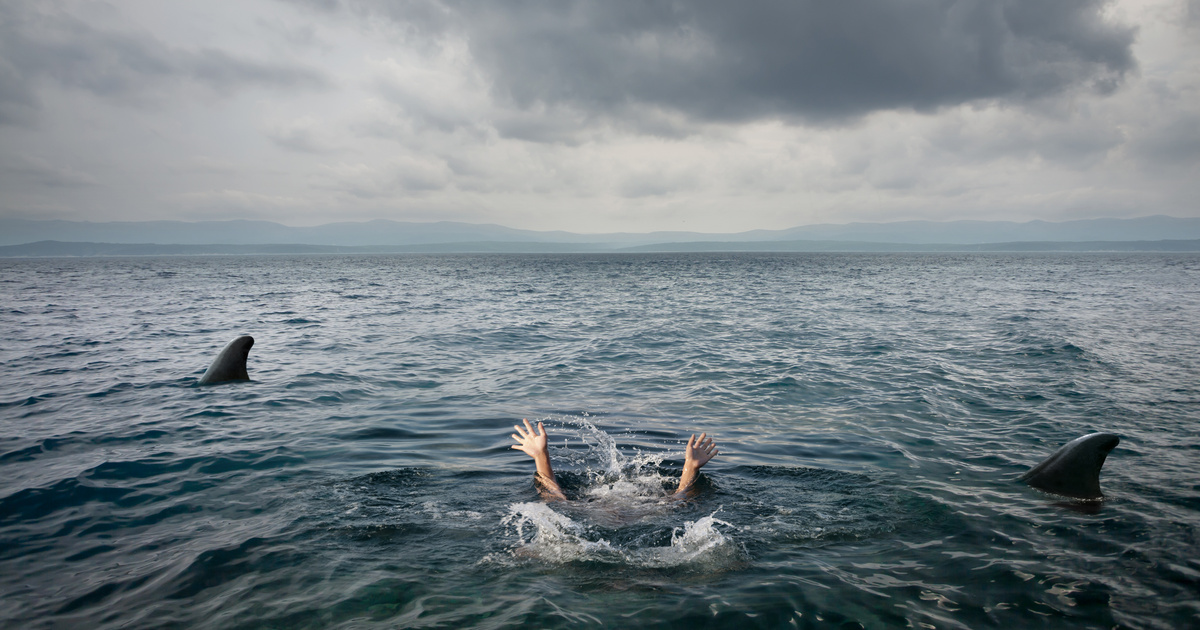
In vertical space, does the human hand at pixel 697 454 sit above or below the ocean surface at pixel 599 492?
above

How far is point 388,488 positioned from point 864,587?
6.34 meters

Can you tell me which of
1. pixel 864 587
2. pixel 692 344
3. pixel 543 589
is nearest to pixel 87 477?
pixel 543 589

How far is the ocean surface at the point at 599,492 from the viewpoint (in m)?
5.80

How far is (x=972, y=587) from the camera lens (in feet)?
19.8

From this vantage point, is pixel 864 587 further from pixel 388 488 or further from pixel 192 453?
pixel 192 453

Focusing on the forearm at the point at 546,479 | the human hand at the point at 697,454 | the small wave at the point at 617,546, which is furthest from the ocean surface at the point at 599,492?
the human hand at the point at 697,454

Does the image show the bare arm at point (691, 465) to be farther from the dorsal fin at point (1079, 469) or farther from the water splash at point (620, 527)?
the dorsal fin at point (1079, 469)

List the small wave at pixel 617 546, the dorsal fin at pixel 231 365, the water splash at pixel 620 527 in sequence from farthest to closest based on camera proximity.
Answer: the dorsal fin at pixel 231 365
the water splash at pixel 620 527
the small wave at pixel 617 546

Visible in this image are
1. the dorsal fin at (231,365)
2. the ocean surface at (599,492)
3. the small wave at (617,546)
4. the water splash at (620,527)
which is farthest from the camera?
the dorsal fin at (231,365)

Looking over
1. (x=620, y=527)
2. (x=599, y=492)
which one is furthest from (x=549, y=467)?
(x=620, y=527)

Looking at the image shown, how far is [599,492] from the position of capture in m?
8.89

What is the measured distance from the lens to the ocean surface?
229 inches

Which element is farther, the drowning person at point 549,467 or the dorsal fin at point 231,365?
the dorsal fin at point 231,365

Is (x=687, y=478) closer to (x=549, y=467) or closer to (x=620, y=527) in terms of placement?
(x=620, y=527)
